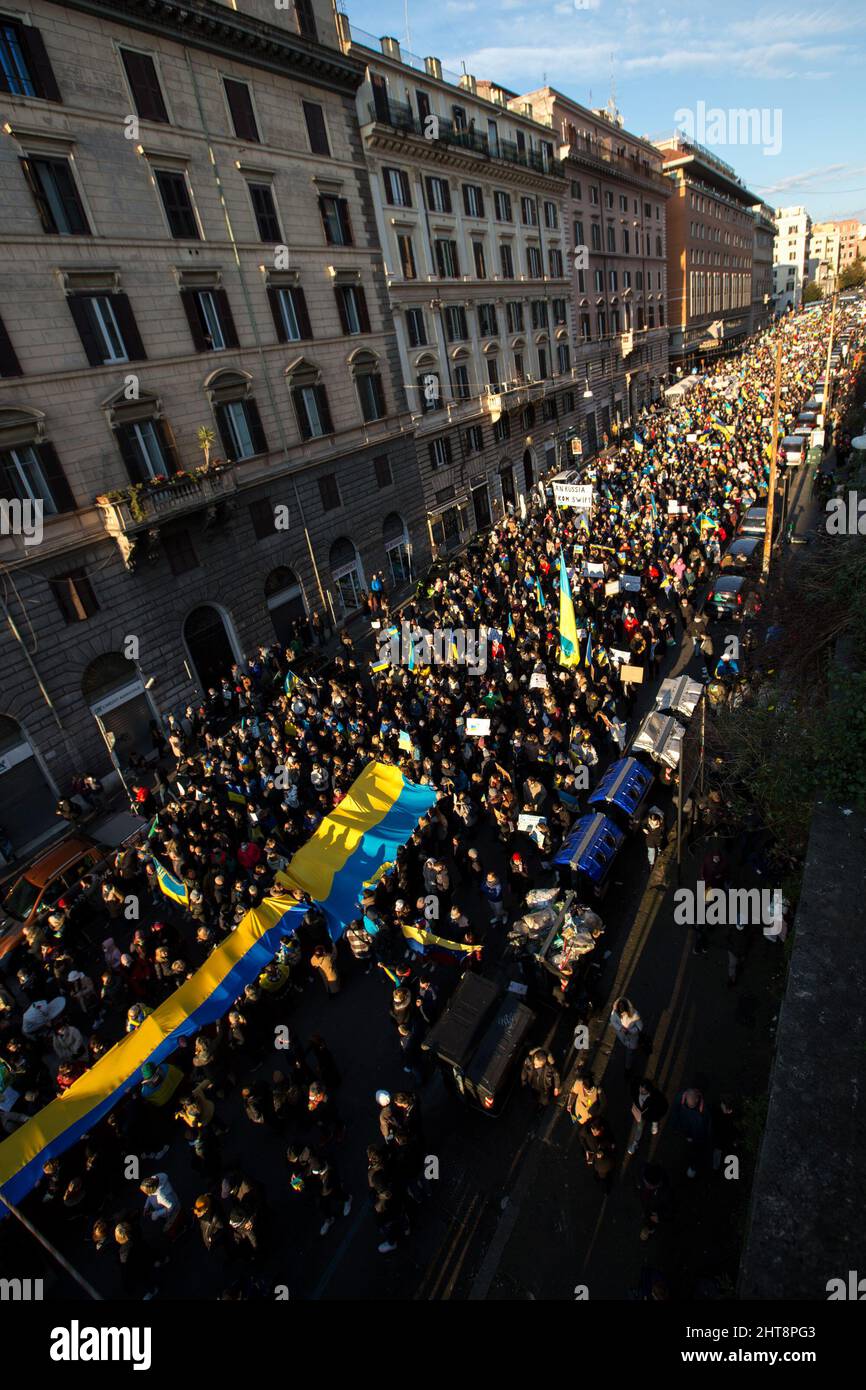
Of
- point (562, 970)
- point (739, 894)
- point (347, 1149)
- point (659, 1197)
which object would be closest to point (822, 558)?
point (739, 894)

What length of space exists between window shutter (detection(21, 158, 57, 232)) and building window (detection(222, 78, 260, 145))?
8599 millimetres

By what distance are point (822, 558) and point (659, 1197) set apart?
12.6 meters

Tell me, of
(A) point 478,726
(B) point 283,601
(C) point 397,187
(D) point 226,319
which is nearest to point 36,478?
(D) point 226,319

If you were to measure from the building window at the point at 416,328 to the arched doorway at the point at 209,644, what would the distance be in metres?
18.4

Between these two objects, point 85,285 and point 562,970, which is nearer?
point 562,970

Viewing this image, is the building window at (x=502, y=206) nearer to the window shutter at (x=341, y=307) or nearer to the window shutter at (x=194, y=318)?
the window shutter at (x=341, y=307)

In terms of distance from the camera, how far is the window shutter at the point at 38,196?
17.8 m

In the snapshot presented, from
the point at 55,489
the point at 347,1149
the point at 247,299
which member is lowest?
the point at 347,1149

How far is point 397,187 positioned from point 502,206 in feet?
A: 39.0

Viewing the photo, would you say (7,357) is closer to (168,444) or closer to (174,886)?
(168,444)

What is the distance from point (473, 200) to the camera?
3672 cm

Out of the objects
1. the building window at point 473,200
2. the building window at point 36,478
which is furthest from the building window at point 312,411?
the building window at point 473,200

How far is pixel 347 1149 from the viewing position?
9.46m

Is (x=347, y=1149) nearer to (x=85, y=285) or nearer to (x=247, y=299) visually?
(x=85, y=285)
